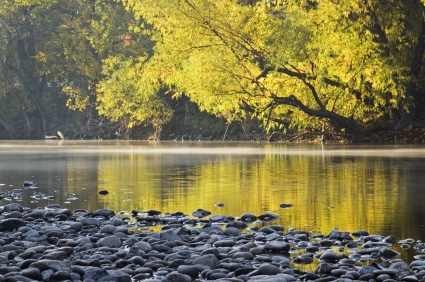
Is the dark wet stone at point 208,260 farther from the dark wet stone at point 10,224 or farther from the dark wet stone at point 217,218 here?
the dark wet stone at point 10,224

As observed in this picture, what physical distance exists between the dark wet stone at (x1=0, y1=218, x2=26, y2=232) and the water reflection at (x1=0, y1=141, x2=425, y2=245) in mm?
2000


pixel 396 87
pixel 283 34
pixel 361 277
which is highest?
pixel 283 34

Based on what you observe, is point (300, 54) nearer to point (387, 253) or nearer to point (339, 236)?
point (339, 236)

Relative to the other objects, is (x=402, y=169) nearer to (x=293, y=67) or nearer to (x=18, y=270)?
(x=18, y=270)

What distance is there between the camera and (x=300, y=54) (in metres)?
30.8

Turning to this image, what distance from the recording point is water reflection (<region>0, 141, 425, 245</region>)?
8559 mm

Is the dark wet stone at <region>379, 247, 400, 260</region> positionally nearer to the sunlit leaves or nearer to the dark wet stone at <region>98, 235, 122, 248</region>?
the dark wet stone at <region>98, 235, 122, 248</region>

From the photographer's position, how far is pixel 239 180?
45.9 ft

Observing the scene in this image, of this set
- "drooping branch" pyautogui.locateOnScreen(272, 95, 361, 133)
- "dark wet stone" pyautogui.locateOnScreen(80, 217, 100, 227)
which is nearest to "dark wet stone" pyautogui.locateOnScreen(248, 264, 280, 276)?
"dark wet stone" pyautogui.locateOnScreen(80, 217, 100, 227)

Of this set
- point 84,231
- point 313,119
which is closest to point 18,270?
point 84,231

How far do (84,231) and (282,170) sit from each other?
9145mm

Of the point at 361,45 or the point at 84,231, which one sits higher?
the point at 361,45

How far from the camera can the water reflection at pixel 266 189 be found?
28.1 feet

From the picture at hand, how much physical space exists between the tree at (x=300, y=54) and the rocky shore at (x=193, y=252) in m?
21.6
